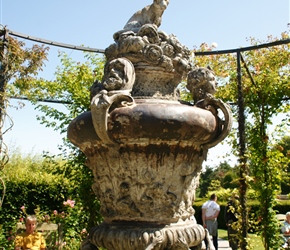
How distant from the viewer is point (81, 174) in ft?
24.0

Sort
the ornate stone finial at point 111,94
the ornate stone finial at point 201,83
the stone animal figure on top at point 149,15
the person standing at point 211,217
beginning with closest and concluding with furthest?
the ornate stone finial at point 111,94 < the ornate stone finial at point 201,83 < the stone animal figure on top at point 149,15 < the person standing at point 211,217

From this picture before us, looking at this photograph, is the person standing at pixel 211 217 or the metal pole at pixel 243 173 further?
the person standing at pixel 211 217

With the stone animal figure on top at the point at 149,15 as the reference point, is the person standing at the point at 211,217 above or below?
below

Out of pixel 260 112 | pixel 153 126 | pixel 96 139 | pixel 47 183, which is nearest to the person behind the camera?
pixel 153 126

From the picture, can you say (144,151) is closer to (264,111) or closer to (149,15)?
(149,15)

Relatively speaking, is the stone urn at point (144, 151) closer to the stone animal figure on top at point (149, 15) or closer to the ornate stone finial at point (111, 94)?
the ornate stone finial at point (111, 94)

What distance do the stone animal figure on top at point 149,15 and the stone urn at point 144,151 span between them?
348 mm

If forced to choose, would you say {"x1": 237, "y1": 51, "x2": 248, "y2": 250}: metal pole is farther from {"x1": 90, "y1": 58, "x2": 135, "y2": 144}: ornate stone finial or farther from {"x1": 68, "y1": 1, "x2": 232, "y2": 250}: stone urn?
{"x1": 90, "y1": 58, "x2": 135, "y2": 144}: ornate stone finial

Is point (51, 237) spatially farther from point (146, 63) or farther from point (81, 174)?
point (146, 63)

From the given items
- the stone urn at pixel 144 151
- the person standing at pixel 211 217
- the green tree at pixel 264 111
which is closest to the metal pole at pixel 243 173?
the green tree at pixel 264 111

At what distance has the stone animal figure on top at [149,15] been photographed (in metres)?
3.24

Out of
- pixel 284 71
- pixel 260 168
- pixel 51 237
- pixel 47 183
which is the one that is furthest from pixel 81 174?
pixel 284 71

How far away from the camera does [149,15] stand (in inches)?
129

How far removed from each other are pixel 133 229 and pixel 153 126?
2.44 ft
